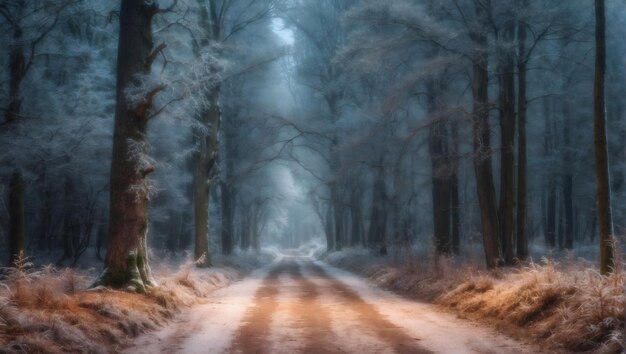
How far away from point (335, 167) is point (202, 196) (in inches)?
444

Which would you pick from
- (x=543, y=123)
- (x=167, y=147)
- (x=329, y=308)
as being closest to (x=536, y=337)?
(x=329, y=308)

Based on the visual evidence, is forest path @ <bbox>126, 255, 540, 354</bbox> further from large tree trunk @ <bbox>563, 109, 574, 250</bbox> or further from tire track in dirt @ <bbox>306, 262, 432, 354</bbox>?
large tree trunk @ <bbox>563, 109, 574, 250</bbox>

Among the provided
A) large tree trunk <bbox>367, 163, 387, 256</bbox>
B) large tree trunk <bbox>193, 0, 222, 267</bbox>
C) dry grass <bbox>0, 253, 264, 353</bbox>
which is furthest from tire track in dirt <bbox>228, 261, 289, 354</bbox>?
large tree trunk <bbox>367, 163, 387, 256</bbox>

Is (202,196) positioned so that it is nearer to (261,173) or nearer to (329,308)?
(329,308)

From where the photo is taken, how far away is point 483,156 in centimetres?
1438

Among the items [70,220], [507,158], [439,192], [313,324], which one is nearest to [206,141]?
[70,220]

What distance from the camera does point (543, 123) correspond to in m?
34.6

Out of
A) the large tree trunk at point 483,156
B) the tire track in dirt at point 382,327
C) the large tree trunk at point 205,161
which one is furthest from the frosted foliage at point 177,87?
the large tree trunk at point 205,161

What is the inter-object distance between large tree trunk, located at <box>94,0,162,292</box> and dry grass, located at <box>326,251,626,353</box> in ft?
23.1

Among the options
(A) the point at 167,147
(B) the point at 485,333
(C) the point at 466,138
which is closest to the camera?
(B) the point at 485,333

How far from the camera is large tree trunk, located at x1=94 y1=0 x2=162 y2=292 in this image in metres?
11.3

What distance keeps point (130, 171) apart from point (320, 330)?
5.59 meters

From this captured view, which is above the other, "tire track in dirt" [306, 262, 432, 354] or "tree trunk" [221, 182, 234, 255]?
"tree trunk" [221, 182, 234, 255]

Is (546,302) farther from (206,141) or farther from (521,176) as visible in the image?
(206,141)
